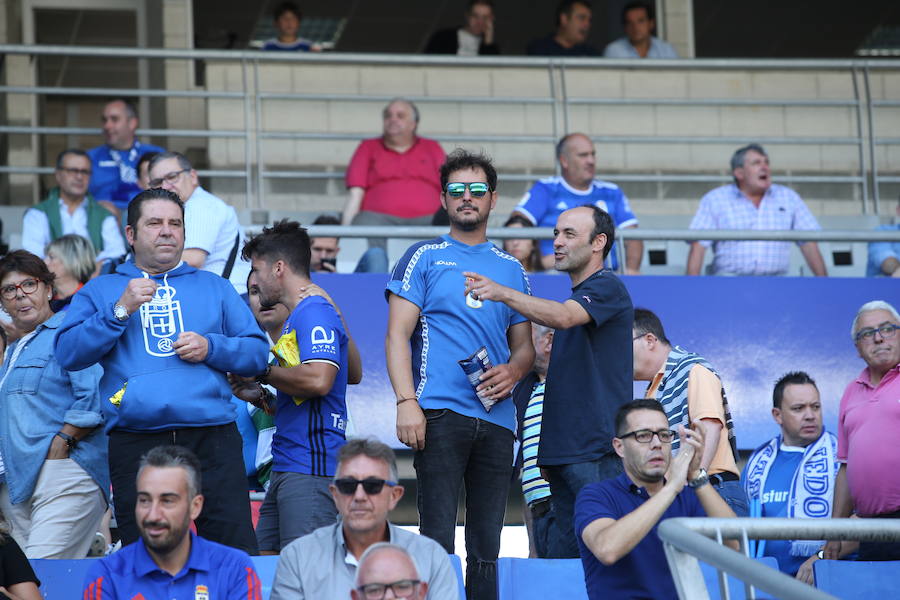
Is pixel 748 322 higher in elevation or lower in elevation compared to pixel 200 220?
lower

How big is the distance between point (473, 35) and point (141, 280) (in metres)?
7.76

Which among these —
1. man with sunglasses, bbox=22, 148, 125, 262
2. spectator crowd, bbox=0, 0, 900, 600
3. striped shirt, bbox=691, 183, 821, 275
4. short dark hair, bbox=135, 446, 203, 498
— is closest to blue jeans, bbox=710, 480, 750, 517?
spectator crowd, bbox=0, 0, 900, 600

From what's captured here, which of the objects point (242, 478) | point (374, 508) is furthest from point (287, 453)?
point (374, 508)

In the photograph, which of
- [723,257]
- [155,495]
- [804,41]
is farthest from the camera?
[804,41]

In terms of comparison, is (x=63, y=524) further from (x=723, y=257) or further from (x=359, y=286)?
(x=723, y=257)

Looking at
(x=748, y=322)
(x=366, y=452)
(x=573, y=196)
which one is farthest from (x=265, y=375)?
(x=748, y=322)

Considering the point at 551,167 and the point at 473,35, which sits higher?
the point at 473,35

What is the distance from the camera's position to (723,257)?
930cm

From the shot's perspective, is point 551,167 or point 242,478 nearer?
point 242,478

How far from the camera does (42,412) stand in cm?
591

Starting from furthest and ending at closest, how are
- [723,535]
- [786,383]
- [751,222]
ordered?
1. [751,222]
2. [786,383]
3. [723,535]

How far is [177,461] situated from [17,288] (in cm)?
193

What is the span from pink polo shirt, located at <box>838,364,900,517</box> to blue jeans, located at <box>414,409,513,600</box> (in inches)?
66.6

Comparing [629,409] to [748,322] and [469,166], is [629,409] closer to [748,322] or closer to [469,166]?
[469,166]
